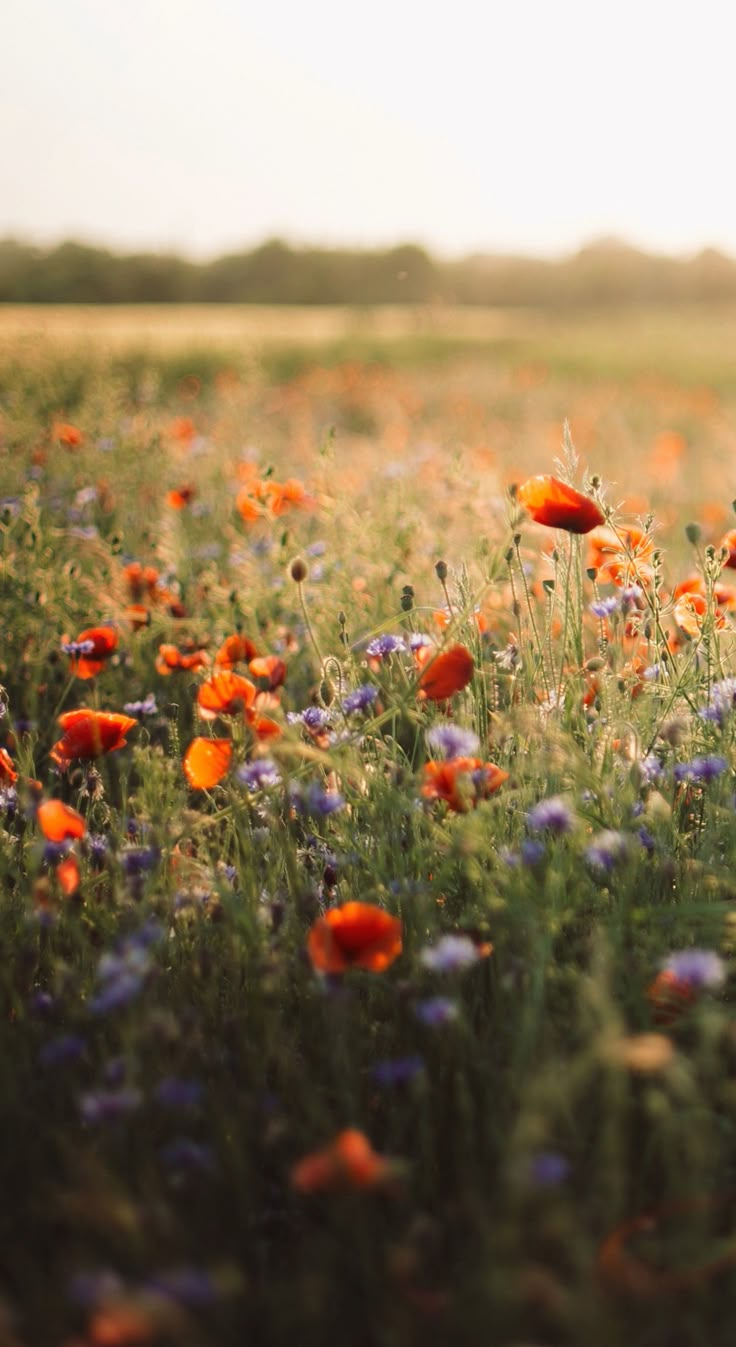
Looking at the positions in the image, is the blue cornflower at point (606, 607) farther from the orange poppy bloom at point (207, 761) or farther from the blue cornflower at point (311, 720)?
the orange poppy bloom at point (207, 761)

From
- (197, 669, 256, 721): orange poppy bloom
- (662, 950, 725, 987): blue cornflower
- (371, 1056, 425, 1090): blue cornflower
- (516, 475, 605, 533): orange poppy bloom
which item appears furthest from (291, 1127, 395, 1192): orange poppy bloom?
(516, 475, 605, 533): orange poppy bloom

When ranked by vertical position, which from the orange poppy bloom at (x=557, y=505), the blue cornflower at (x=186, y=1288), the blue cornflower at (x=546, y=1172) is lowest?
the blue cornflower at (x=186, y=1288)

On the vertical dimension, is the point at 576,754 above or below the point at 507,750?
above

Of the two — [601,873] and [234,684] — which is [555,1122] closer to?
[601,873]

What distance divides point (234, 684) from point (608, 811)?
0.62 metres

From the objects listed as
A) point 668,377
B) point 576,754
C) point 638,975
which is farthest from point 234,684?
point 668,377

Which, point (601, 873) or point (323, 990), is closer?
point (323, 990)

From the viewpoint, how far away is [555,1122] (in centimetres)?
114

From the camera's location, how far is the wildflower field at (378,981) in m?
0.89

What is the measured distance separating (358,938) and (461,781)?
0.98ft

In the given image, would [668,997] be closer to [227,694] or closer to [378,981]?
[378,981]

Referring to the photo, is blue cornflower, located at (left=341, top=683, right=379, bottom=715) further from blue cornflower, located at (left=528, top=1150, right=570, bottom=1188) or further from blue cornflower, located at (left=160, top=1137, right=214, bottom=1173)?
blue cornflower, located at (left=528, top=1150, right=570, bottom=1188)

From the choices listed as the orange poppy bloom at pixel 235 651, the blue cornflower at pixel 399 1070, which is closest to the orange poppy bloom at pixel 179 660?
the orange poppy bloom at pixel 235 651

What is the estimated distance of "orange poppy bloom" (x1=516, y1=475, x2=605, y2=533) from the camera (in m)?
1.60
